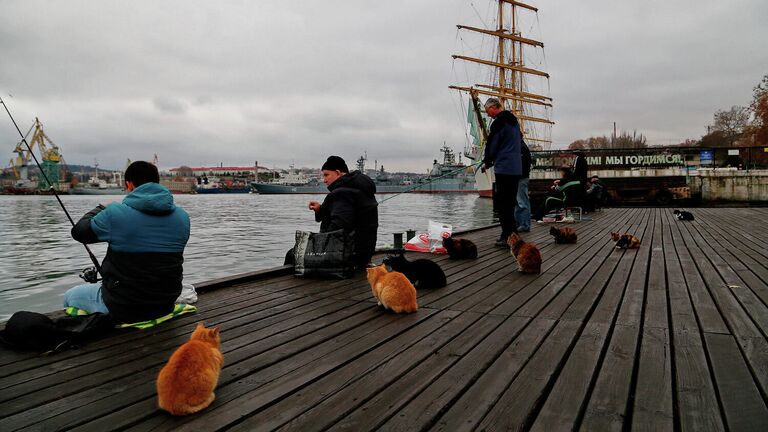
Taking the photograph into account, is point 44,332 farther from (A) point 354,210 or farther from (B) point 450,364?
(A) point 354,210

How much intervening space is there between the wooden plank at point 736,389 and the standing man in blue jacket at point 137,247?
10.2 feet

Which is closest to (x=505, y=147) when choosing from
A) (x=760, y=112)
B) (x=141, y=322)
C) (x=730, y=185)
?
(x=141, y=322)

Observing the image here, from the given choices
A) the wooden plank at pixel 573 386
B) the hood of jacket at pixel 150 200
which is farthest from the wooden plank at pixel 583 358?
the hood of jacket at pixel 150 200

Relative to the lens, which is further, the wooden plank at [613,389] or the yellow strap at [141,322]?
the yellow strap at [141,322]

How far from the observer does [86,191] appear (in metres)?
117

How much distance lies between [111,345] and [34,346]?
40 centimetres

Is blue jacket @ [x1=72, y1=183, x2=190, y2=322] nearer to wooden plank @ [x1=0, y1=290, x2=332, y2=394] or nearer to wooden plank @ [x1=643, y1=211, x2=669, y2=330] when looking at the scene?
wooden plank @ [x1=0, y1=290, x2=332, y2=394]

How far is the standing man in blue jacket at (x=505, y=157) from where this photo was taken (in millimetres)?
6398

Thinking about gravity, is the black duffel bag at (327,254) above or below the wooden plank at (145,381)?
above

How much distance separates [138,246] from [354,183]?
2.44 meters

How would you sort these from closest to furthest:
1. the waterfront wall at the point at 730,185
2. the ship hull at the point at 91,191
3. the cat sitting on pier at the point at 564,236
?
the cat sitting on pier at the point at 564,236 → the waterfront wall at the point at 730,185 → the ship hull at the point at 91,191

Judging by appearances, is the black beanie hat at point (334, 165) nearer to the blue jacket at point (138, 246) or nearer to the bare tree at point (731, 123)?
the blue jacket at point (138, 246)

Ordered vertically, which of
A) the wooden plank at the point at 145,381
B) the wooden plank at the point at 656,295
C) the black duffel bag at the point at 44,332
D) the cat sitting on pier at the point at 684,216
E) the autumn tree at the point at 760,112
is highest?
the autumn tree at the point at 760,112

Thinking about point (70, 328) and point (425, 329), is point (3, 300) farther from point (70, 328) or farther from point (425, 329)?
point (425, 329)
